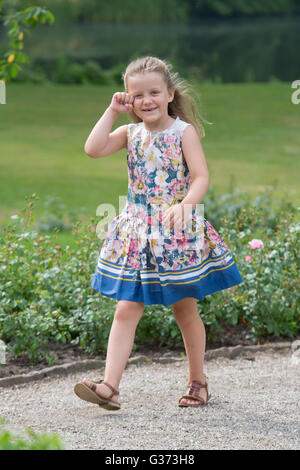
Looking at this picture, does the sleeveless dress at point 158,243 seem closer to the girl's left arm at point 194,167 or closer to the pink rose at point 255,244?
the girl's left arm at point 194,167

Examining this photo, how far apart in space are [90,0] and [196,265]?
3366 cm

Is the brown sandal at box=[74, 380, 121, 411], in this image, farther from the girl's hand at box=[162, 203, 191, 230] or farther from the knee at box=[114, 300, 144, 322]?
the girl's hand at box=[162, 203, 191, 230]

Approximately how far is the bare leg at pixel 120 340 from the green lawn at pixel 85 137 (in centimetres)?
309

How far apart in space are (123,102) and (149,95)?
4.7 inches

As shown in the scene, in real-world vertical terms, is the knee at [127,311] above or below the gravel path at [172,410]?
above

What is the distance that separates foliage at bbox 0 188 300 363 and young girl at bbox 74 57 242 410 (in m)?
0.70

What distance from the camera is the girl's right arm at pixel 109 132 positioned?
3221mm

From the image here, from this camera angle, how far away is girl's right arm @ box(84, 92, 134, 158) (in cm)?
322

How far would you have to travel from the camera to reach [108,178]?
1022 cm

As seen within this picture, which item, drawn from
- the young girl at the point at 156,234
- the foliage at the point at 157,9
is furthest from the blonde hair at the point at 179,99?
the foliage at the point at 157,9

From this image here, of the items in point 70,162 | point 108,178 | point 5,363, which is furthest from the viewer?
point 70,162

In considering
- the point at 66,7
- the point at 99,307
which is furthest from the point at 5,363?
the point at 66,7

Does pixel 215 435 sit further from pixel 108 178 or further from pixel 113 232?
pixel 108 178

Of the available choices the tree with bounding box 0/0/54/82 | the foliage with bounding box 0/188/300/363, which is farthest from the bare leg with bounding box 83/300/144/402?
the tree with bounding box 0/0/54/82
